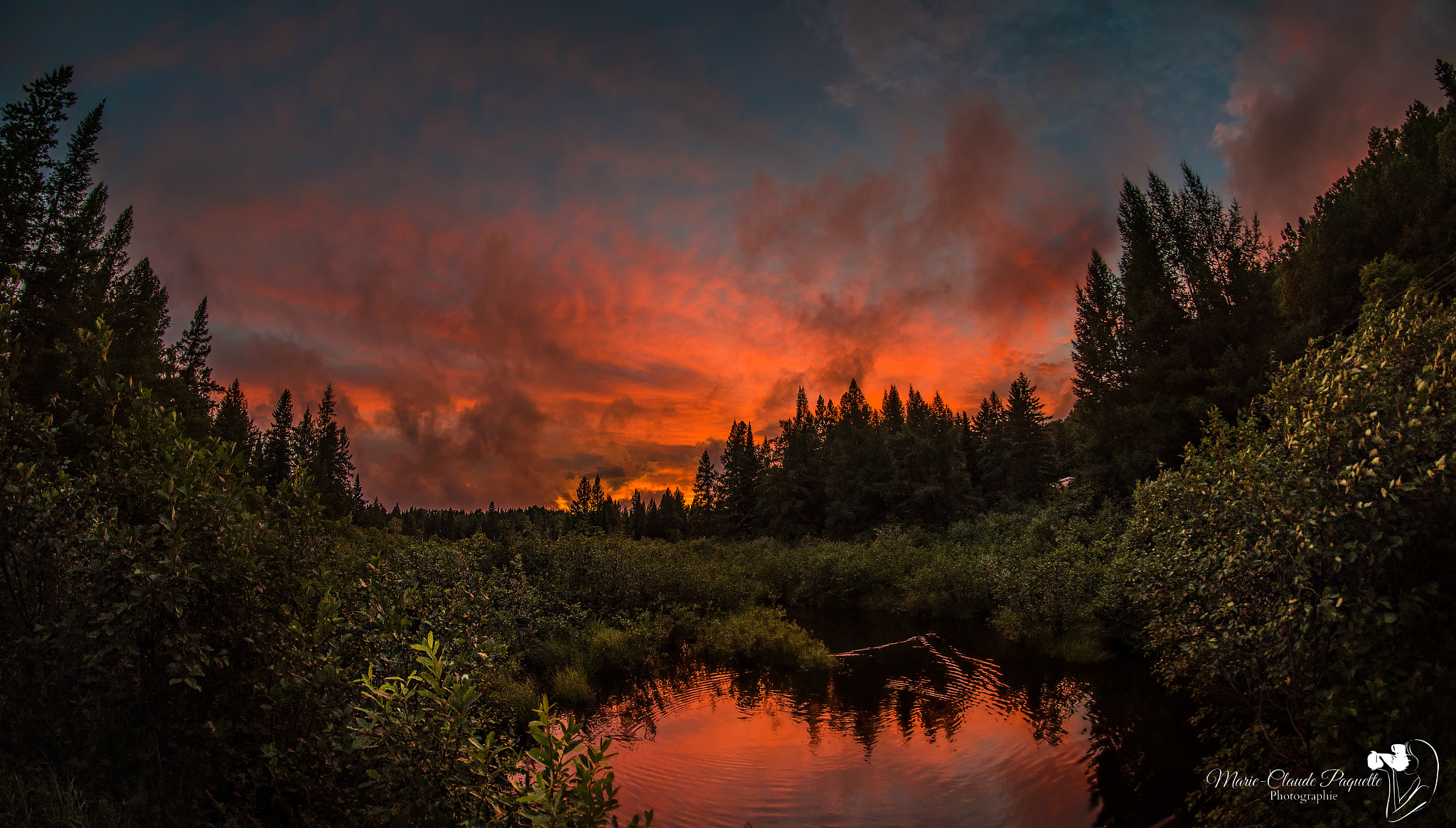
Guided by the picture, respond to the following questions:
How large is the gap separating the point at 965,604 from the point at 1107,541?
26.9ft

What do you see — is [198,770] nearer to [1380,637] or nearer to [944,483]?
[1380,637]

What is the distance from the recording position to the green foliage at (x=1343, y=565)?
6.46m

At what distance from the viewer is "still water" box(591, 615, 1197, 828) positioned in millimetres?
10781

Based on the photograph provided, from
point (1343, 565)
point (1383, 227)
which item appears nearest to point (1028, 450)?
point (1383, 227)

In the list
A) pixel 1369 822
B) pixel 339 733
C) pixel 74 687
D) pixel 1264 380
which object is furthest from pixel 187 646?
pixel 1264 380

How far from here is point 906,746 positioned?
13.6 meters

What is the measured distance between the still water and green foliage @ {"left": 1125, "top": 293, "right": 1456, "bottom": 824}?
9.55 ft

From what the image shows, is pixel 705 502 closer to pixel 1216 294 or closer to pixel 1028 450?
pixel 1028 450

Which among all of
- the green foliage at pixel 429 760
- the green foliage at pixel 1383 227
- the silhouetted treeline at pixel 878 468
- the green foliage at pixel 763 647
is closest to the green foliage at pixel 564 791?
A: the green foliage at pixel 429 760

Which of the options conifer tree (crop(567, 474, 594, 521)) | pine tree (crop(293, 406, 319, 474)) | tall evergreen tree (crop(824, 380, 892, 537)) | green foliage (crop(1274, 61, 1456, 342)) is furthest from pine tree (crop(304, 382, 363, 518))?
green foliage (crop(1274, 61, 1456, 342))

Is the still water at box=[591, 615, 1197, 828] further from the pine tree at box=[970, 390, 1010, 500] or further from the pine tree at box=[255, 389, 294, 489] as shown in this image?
the pine tree at box=[255, 389, 294, 489]

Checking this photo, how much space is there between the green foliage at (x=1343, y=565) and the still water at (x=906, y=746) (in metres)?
2.91

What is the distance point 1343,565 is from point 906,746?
31.6ft

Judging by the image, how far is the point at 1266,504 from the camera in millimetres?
7906
